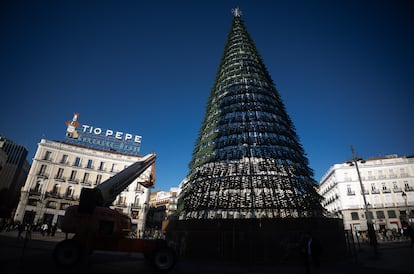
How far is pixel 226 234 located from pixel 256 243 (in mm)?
1858

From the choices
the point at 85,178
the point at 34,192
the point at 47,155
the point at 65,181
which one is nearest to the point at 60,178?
the point at 65,181

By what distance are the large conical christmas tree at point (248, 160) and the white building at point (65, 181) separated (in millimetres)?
34641

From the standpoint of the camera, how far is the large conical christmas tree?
14.9 metres

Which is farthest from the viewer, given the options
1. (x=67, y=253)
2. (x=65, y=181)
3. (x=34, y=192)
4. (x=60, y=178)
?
(x=65, y=181)

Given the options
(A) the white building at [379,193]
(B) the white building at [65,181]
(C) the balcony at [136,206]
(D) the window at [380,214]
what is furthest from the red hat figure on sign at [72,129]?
(D) the window at [380,214]

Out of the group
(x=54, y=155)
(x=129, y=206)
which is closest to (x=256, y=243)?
(x=129, y=206)

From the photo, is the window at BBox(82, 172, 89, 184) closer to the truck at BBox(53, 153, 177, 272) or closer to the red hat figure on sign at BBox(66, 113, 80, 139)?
the red hat figure on sign at BBox(66, 113, 80, 139)

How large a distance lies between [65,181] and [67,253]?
145 ft

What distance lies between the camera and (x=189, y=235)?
1381cm

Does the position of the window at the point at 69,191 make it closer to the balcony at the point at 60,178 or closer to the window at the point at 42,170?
the balcony at the point at 60,178

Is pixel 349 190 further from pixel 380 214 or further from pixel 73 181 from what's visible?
pixel 73 181

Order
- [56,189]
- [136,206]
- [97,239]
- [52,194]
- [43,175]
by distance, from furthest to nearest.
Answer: [136,206], [56,189], [43,175], [52,194], [97,239]

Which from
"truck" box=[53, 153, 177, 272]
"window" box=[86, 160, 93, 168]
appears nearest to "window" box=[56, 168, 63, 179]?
"window" box=[86, 160, 93, 168]

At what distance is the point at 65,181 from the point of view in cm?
4491
